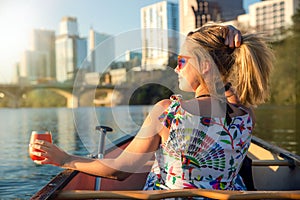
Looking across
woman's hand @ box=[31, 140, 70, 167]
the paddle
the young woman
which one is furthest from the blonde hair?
woman's hand @ box=[31, 140, 70, 167]

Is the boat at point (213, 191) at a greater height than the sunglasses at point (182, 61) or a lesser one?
lesser

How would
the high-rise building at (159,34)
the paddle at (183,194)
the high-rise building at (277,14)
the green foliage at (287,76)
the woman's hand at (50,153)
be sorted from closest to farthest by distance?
the paddle at (183,194) → the woman's hand at (50,153) → the high-rise building at (159,34) → the green foliage at (287,76) → the high-rise building at (277,14)

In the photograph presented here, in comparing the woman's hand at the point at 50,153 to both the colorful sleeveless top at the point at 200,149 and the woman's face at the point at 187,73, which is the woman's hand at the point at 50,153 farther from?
the woman's face at the point at 187,73

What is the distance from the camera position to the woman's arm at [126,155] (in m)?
1.71

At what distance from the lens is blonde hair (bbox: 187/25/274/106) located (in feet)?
5.82

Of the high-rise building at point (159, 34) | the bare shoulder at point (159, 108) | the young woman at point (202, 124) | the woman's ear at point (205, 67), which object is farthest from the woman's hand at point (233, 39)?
the bare shoulder at point (159, 108)

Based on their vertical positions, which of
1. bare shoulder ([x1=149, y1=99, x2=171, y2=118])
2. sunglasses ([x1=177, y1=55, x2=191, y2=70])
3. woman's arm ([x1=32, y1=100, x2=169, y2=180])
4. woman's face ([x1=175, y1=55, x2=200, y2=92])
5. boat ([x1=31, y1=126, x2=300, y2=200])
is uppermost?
sunglasses ([x1=177, y1=55, x2=191, y2=70])

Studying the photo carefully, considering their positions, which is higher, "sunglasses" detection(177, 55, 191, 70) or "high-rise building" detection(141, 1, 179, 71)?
"high-rise building" detection(141, 1, 179, 71)

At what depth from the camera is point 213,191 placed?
1.68 meters

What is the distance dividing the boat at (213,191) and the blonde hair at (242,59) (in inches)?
18.0

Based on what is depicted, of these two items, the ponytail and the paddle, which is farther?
the ponytail

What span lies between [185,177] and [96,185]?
156cm

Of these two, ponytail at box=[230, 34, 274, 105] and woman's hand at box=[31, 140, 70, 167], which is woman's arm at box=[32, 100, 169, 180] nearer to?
woman's hand at box=[31, 140, 70, 167]

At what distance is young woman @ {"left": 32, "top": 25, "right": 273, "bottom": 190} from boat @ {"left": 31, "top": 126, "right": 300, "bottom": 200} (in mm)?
102
